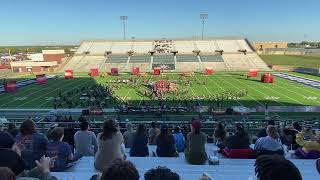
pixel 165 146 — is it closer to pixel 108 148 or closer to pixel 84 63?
pixel 108 148

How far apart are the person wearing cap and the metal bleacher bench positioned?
20 cm

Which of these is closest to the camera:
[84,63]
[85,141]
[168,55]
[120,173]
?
[120,173]

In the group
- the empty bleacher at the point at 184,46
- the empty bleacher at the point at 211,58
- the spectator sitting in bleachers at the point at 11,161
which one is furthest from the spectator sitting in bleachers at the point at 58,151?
the empty bleacher at the point at 184,46

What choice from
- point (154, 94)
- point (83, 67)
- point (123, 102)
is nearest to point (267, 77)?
point (154, 94)

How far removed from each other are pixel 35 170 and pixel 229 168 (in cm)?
316

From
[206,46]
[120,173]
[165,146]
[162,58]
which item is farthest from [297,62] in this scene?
[120,173]

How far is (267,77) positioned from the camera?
46.3 meters

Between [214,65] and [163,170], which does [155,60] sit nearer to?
[214,65]

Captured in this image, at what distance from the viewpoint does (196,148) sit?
7.09 metres

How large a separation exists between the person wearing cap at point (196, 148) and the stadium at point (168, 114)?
0.06ft

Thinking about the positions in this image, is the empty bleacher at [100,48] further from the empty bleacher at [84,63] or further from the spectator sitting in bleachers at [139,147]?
the spectator sitting in bleachers at [139,147]

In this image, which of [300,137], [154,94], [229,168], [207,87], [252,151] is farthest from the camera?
[207,87]

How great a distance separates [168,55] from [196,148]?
7298 centimetres

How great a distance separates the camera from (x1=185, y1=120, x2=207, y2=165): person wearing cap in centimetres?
704
